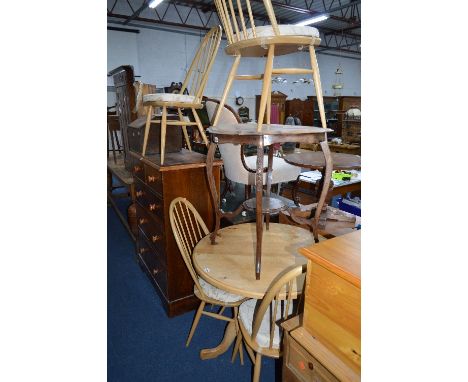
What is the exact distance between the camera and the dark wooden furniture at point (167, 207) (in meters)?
2.17

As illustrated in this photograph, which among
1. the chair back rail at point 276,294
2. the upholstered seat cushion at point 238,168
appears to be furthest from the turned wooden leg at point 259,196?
the upholstered seat cushion at point 238,168

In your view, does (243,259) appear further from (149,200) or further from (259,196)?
(149,200)

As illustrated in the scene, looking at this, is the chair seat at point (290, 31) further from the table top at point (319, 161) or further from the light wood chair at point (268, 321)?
the light wood chair at point (268, 321)

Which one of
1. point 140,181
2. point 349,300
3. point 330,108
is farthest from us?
point 330,108

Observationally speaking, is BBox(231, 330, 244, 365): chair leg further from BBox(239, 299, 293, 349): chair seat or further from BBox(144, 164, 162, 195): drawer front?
BBox(144, 164, 162, 195): drawer front

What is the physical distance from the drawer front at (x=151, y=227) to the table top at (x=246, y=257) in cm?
53

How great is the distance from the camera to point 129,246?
12.1ft

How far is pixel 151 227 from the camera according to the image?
254 cm

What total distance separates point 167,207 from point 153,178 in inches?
10.0

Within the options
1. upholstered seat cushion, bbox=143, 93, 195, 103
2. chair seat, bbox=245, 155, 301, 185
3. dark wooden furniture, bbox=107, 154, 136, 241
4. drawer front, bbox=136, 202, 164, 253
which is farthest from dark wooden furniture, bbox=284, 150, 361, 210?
dark wooden furniture, bbox=107, 154, 136, 241
